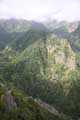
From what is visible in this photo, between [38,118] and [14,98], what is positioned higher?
[14,98]

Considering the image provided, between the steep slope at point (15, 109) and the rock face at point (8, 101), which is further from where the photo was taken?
the rock face at point (8, 101)

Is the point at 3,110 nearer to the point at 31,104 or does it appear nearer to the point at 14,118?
the point at 14,118

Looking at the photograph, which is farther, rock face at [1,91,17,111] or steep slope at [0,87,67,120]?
rock face at [1,91,17,111]

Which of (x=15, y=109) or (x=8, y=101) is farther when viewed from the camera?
(x=8, y=101)

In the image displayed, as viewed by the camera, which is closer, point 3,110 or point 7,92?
point 3,110

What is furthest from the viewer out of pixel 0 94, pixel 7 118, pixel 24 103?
pixel 24 103

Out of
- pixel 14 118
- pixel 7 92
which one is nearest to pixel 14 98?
pixel 7 92

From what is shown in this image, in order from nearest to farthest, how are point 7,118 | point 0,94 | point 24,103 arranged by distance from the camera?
point 7,118, point 0,94, point 24,103

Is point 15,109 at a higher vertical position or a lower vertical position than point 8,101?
lower
